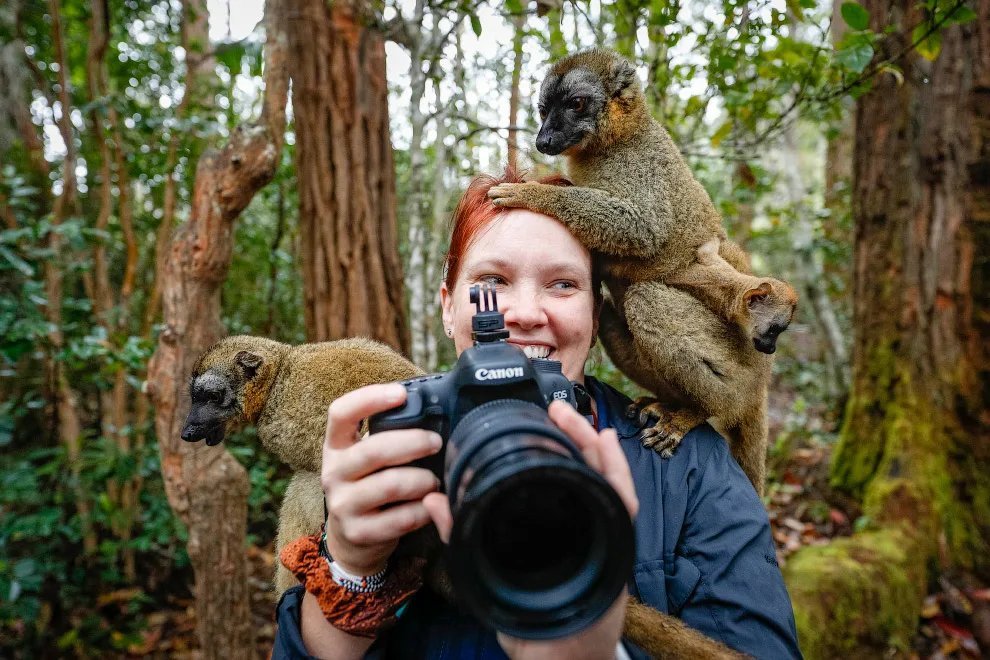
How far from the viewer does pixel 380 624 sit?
1.35 meters

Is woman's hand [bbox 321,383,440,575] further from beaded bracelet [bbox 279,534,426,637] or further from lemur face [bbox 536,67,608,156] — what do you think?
lemur face [bbox 536,67,608,156]

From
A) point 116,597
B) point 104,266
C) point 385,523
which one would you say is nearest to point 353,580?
point 385,523

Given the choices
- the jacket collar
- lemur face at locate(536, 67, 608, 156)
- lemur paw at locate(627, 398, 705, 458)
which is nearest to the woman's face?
the jacket collar

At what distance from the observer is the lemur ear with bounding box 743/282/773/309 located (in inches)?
84.6

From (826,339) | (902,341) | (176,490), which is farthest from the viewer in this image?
(826,339)

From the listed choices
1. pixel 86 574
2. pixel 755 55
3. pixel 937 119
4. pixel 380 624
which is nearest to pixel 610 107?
pixel 755 55

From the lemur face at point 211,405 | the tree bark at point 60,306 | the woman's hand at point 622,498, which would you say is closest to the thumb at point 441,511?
the woman's hand at point 622,498

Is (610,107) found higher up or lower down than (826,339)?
higher up

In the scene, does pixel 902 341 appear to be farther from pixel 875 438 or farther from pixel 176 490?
pixel 176 490

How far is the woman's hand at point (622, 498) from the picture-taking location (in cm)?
103

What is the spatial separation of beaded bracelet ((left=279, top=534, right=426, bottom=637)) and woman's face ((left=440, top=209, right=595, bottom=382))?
728mm

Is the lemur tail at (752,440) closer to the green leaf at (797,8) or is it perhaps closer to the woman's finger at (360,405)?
the woman's finger at (360,405)

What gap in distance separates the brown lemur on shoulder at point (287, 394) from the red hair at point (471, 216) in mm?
550

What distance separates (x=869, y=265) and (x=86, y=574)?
7226 millimetres
